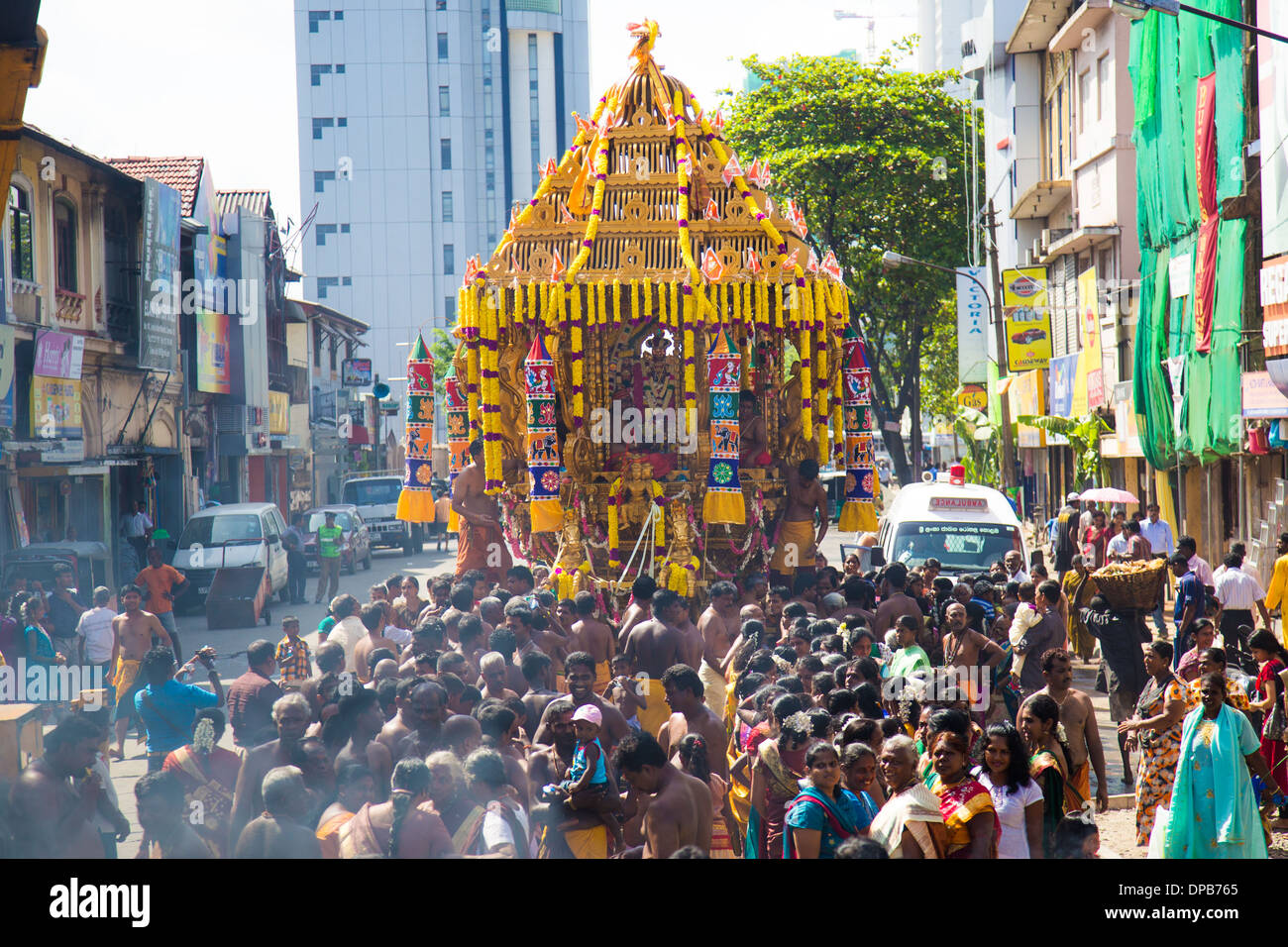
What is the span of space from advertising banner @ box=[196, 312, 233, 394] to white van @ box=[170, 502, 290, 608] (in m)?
6.96

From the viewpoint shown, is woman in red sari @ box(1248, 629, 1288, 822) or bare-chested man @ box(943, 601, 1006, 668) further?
bare-chested man @ box(943, 601, 1006, 668)

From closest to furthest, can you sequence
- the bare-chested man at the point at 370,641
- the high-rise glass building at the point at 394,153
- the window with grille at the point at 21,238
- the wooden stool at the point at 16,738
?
the wooden stool at the point at 16,738
the bare-chested man at the point at 370,641
the window with grille at the point at 21,238
the high-rise glass building at the point at 394,153

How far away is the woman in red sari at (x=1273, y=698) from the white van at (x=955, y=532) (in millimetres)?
6485

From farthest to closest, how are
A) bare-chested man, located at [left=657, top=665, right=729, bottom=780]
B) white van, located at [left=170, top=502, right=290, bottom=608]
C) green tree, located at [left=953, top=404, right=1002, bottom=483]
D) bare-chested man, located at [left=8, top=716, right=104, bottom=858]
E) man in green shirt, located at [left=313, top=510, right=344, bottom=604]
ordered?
green tree, located at [left=953, top=404, right=1002, bottom=483], man in green shirt, located at [left=313, top=510, right=344, bottom=604], white van, located at [left=170, top=502, right=290, bottom=608], bare-chested man, located at [left=657, top=665, right=729, bottom=780], bare-chested man, located at [left=8, top=716, right=104, bottom=858]

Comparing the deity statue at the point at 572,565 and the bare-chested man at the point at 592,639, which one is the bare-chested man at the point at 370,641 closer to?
the bare-chested man at the point at 592,639

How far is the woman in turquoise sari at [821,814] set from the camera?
5.34 meters

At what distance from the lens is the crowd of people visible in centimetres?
554

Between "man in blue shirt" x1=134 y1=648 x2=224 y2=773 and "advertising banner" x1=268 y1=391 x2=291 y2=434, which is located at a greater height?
"advertising banner" x1=268 y1=391 x2=291 y2=434

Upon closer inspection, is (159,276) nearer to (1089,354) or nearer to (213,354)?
(213,354)

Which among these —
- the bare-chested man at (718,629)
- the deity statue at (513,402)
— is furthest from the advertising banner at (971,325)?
the bare-chested man at (718,629)

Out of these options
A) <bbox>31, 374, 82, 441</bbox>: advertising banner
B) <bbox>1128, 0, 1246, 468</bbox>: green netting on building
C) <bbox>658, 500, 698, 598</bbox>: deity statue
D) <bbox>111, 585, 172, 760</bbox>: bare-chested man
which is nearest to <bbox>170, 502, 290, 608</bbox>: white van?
<bbox>31, 374, 82, 441</bbox>: advertising banner

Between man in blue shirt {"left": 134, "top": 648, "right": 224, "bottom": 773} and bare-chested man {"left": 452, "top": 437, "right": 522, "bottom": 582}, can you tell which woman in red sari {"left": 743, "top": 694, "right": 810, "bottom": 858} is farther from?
bare-chested man {"left": 452, "top": 437, "right": 522, "bottom": 582}

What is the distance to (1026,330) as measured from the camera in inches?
1174
